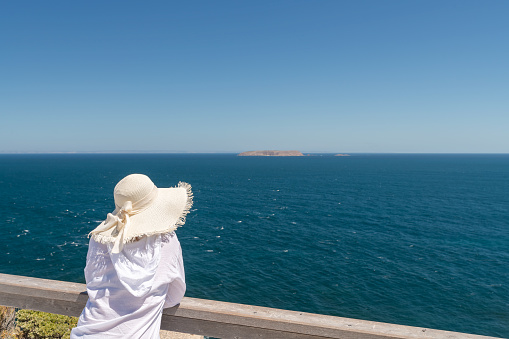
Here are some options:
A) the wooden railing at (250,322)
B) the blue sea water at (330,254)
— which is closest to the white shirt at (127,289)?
the wooden railing at (250,322)

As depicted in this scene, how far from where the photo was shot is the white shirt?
7.24ft

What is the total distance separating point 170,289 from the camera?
244cm

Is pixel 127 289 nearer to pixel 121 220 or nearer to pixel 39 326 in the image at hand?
pixel 121 220

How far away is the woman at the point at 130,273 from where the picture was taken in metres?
2.21

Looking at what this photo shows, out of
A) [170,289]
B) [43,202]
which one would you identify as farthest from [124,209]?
[43,202]

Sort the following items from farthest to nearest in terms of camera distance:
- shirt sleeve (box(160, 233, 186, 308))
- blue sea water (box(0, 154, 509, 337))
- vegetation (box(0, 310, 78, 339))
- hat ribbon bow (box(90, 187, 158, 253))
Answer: blue sea water (box(0, 154, 509, 337)) → vegetation (box(0, 310, 78, 339)) → shirt sleeve (box(160, 233, 186, 308)) → hat ribbon bow (box(90, 187, 158, 253))

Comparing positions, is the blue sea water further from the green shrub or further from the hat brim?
the hat brim

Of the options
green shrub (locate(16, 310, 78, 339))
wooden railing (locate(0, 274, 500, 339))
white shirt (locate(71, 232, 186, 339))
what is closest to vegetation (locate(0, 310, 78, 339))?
green shrub (locate(16, 310, 78, 339))

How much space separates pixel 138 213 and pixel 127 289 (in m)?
0.62

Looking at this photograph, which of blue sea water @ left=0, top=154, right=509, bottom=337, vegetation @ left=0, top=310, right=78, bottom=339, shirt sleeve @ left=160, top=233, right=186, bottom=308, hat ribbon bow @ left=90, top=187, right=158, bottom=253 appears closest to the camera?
hat ribbon bow @ left=90, top=187, right=158, bottom=253

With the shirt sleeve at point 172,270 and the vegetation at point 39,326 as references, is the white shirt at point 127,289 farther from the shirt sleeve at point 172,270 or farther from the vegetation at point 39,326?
the vegetation at point 39,326

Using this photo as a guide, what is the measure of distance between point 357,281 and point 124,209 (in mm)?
27247

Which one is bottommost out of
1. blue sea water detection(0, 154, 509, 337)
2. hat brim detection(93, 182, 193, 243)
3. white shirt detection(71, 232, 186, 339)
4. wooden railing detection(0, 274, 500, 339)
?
blue sea water detection(0, 154, 509, 337)

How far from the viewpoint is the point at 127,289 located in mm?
A: 2164
